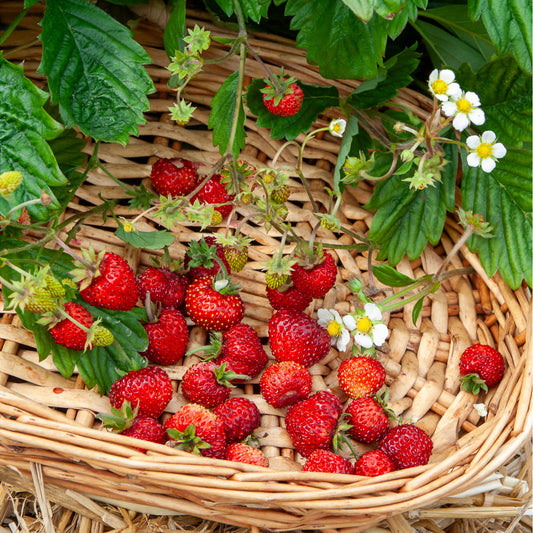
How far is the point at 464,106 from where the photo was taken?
0.78 meters

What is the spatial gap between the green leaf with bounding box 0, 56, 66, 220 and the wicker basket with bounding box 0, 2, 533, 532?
21cm

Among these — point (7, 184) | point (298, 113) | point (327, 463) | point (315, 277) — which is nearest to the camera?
point (7, 184)

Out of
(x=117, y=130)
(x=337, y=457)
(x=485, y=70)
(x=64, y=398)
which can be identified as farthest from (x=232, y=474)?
(x=485, y=70)

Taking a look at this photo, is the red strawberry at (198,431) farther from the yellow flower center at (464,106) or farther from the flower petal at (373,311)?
the yellow flower center at (464,106)

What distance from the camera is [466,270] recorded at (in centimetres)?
99

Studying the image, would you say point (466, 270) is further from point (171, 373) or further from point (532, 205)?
point (171, 373)

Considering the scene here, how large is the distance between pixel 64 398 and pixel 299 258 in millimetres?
347

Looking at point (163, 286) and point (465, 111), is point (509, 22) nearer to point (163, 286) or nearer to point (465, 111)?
point (465, 111)

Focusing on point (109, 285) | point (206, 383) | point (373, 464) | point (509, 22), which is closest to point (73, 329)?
point (109, 285)

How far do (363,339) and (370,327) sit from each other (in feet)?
0.06

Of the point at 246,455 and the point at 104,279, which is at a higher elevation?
the point at 104,279

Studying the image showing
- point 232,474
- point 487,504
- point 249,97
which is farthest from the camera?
point 249,97

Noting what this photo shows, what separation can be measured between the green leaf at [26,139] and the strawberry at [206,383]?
0.26m

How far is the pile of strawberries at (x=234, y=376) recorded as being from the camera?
771mm
